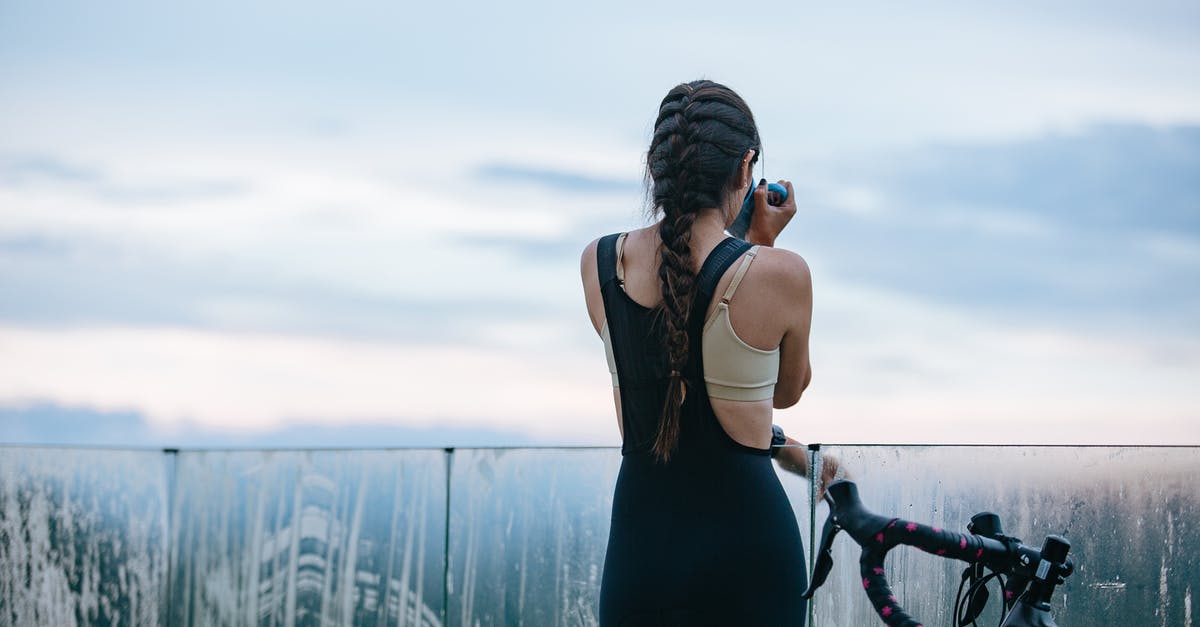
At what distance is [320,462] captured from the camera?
203 inches

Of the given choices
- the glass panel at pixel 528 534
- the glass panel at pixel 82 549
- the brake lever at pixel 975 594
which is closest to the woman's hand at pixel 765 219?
the brake lever at pixel 975 594

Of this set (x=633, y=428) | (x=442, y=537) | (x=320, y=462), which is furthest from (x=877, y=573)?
(x=320, y=462)

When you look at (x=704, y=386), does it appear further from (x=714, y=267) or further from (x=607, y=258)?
(x=607, y=258)

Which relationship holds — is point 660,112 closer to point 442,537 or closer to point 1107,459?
point 1107,459

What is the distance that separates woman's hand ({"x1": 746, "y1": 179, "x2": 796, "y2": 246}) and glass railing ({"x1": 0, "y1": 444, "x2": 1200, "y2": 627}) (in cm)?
126

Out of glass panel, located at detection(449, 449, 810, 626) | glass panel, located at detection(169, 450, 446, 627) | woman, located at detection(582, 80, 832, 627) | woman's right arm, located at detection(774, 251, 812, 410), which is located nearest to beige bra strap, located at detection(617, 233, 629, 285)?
woman, located at detection(582, 80, 832, 627)

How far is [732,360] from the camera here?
2076 mm

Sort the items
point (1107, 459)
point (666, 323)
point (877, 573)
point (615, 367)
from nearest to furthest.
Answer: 1. point (877, 573)
2. point (666, 323)
3. point (615, 367)
4. point (1107, 459)

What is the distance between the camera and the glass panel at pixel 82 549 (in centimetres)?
532

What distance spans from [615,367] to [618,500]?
24cm

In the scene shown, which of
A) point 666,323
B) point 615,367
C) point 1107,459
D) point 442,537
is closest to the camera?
point 666,323

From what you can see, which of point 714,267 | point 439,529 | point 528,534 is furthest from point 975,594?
point 439,529

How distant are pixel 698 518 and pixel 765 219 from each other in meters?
0.60

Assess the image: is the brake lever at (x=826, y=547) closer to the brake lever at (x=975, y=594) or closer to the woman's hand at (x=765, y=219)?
the brake lever at (x=975, y=594)
